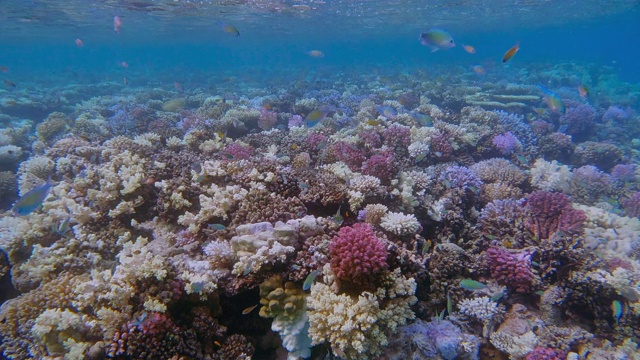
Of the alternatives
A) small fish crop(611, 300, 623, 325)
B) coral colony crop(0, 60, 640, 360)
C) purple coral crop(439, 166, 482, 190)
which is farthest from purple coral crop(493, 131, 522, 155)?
small fish crop(611, 300, 623, 325)

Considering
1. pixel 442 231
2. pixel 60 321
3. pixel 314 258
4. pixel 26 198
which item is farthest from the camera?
pixel 442 231

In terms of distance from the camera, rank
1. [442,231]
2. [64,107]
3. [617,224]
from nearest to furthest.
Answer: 1. [442,231]
2. [617,224]
3. [64,107]

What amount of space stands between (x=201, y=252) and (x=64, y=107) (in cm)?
2142

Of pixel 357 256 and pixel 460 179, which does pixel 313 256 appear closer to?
pixel 357 256

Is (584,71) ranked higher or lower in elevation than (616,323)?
lower

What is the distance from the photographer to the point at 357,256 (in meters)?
3.51

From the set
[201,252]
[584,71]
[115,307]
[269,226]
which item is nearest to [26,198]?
[115,307]

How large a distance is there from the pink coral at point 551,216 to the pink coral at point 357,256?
3.09 metres

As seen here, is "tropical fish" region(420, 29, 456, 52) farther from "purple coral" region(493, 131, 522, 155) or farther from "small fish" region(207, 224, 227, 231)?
"small fish" region(207, 224, 227, 231)

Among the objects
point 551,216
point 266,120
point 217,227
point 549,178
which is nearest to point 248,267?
point 217,227

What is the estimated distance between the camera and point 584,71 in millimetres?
27672

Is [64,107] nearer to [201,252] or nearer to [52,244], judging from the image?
[52,244]

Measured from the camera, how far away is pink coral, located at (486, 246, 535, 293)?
13.6 ft

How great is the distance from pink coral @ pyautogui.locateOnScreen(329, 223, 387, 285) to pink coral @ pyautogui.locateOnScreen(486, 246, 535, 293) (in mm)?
1865
